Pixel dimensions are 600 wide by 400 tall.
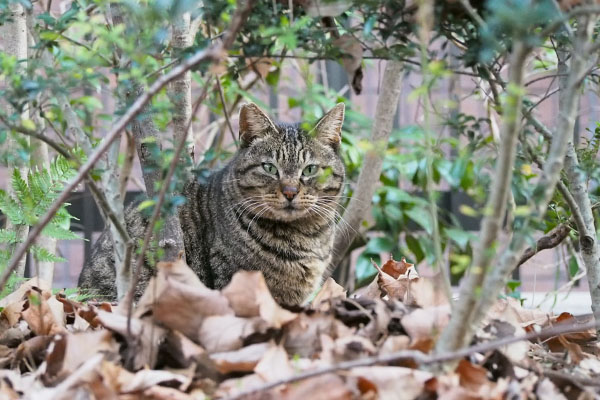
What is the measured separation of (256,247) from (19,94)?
5.42 feet

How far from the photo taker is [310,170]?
3307 millimetres

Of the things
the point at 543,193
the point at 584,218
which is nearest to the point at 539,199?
the point at 543,193

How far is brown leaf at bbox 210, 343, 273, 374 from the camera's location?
1548 mm

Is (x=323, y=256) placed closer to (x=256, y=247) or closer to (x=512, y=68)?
(x=256, y=247)

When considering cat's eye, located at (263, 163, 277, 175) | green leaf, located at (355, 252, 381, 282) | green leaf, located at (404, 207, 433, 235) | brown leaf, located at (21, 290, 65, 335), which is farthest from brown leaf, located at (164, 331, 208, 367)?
green leaf, located at (404, 207, 433, 235)

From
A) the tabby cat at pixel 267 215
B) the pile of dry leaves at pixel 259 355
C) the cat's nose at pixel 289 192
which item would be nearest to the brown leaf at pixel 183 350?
the pile of dry leaves at pixel 259 355

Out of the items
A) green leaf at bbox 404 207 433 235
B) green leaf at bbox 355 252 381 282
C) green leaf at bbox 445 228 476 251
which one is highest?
green leaf at bbox 404 207 433 235

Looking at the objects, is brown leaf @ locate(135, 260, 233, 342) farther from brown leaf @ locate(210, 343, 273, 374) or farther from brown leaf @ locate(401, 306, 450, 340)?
brown leaf @ locate(401, 306, 450, 340)

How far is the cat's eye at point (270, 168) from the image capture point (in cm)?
329

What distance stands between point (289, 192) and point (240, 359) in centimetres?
163

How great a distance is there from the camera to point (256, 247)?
3.16 meters

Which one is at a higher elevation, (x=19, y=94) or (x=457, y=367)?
(x=19, y=94)

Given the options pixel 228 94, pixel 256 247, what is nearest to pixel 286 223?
pixel 256 247

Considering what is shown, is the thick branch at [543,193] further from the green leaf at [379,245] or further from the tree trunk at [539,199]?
the green leaf at [379,245]
